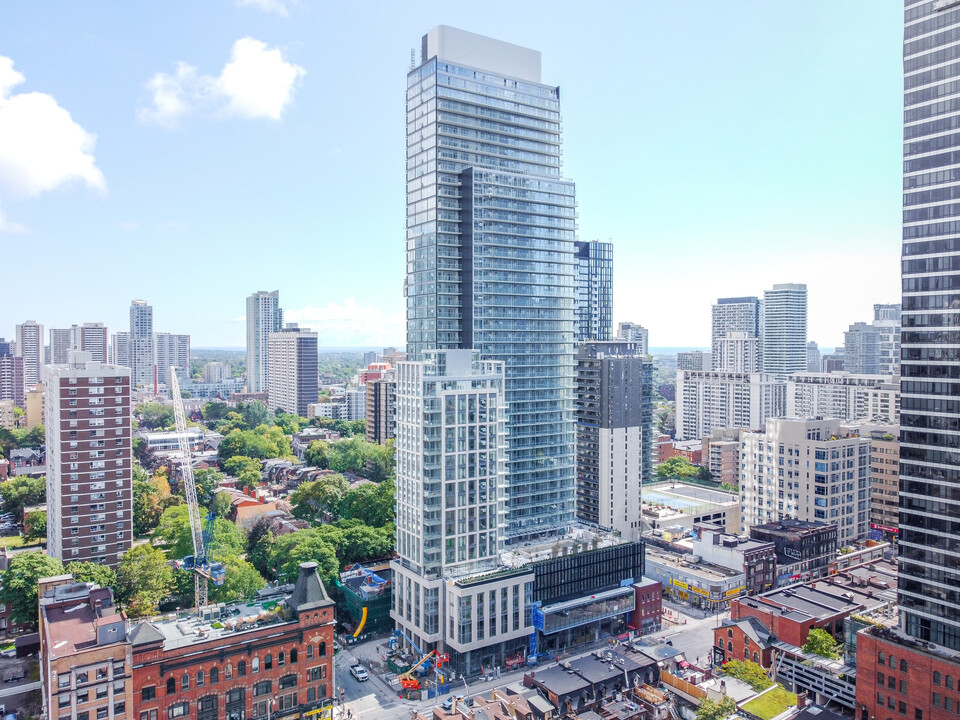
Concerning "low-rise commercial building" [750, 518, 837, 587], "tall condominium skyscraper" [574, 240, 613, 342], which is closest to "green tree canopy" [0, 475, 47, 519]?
"tall condominium skyscraper" [574, 240, 613, 342]

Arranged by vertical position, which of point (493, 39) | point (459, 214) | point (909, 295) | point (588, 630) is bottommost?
point (588, 630)

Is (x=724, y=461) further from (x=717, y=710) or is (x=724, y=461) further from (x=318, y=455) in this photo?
(x=717, y=710)

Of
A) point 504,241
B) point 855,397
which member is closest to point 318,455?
point 504,241

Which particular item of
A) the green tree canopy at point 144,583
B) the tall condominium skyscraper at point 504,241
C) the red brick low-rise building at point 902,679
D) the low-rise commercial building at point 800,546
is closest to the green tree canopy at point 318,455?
the green tree canopy at point 144,583

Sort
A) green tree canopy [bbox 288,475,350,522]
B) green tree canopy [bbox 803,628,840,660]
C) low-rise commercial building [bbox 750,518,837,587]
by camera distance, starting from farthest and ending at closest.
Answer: green tree canopy [bbox 288,475,350,522]
low-rise commercial building [bbox 750,518,837,587]
green tree canopy [bbox 803,628,840,660]

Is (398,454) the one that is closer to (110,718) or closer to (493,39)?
(110,718)

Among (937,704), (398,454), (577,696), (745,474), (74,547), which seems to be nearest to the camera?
(937,704)

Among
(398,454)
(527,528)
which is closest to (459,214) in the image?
(398,454)

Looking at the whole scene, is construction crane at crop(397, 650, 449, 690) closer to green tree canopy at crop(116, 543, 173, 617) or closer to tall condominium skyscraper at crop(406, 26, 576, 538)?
tall condominium skyscraper at crop(406, 26, 576, 538)

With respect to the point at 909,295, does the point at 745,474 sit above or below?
below
